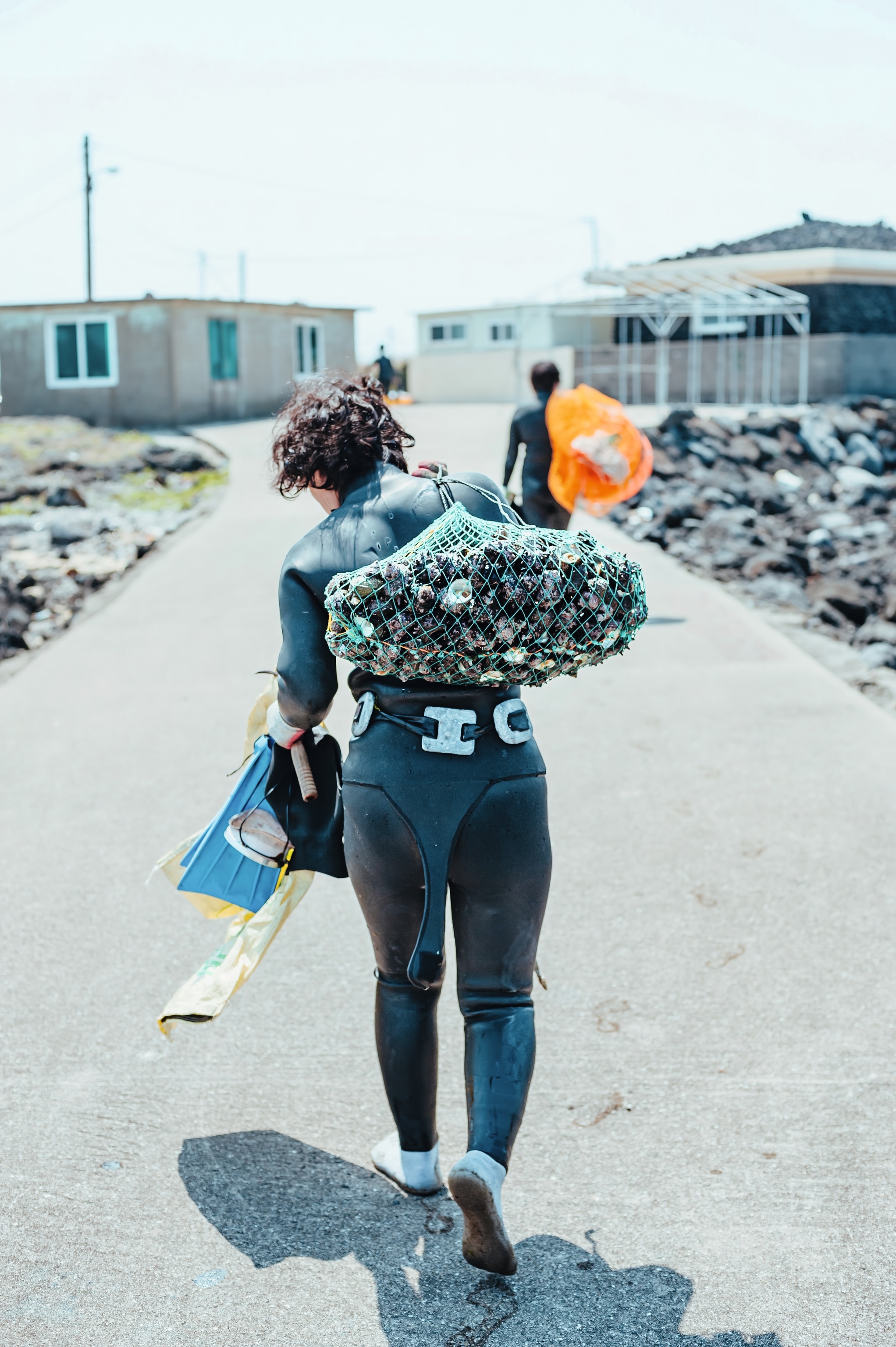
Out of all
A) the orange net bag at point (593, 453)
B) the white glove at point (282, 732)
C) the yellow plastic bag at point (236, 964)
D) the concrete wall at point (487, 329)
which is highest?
the concrete wall at point (487, 329)

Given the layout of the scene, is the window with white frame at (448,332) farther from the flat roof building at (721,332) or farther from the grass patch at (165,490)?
the grass patch at (165,490)

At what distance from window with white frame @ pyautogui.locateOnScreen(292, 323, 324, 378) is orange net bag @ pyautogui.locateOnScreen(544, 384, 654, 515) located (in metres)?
23.1

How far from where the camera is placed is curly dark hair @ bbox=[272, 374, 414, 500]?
313cm

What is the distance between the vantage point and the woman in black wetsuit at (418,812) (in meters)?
2.92

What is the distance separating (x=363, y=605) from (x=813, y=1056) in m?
2.19

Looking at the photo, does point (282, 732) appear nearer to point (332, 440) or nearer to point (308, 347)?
point (332, 440)

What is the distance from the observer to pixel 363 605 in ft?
9.05

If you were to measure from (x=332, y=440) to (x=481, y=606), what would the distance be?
68cm

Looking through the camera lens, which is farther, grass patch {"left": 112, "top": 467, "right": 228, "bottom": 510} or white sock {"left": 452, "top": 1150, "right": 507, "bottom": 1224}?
grass patch {"left": 112, "top": 467, "right": 228, "bottom": 510}

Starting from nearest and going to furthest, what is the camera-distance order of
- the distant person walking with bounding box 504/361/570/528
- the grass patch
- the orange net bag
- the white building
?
1. the orange net bag
2. the distant person walking with bounding box 504/361/570/528
3. the grass patch
4. the white building

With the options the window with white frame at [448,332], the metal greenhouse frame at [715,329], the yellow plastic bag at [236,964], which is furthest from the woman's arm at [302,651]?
the window with white frame at [448,332]

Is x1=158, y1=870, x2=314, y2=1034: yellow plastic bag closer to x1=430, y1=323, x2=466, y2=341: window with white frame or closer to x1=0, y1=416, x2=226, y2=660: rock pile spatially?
x1=0, y1=416, x2=226, y2=660: rock pile

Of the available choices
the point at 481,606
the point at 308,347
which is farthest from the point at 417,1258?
the point at 308,347

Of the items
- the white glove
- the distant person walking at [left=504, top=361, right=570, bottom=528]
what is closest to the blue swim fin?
the white glove
